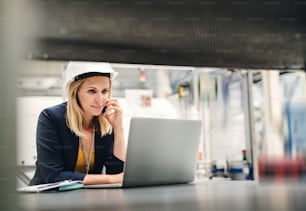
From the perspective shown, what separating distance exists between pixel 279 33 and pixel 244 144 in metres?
1.99

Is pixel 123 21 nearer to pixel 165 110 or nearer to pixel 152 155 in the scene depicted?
pixel 152 155

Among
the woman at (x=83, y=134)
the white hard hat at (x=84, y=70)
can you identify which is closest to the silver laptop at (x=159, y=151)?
the woman at (x=83, y=134)

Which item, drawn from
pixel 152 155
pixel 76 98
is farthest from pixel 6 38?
pixel 76 98

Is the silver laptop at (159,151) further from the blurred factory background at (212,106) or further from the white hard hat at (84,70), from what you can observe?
the blurred factory background at (212,106)

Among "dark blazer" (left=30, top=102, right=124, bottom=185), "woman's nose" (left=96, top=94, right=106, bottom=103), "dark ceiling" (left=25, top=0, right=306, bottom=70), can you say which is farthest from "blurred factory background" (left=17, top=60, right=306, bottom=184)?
"dark ceiling" (left=25, top=0, right=306, bottom=70)

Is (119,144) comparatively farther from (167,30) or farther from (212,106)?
(212,106)

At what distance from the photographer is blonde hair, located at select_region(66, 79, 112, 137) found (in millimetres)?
1005

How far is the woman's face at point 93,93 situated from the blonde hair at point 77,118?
0.02m

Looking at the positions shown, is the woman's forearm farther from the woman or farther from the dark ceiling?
the dark ceiling

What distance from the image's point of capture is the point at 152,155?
0.73 m

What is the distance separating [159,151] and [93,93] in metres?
0.48

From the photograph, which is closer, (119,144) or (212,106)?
(119,144)

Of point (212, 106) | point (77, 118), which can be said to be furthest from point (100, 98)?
point (212, 106)

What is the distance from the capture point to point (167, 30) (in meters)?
→ 0.36
